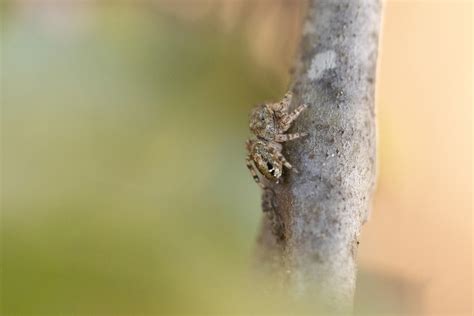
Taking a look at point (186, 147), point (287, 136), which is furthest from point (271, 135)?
point (186, 147)

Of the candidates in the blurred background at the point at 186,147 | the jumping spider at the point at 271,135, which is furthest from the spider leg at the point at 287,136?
the blurred background at the point at 186,147

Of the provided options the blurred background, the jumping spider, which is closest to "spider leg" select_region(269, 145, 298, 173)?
the jumping spider

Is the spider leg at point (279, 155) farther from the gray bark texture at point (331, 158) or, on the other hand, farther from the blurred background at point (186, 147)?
the blurred background at point (186, 147)

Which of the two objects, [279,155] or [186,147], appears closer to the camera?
[279,155]

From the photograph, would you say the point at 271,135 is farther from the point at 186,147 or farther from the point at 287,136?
the point at 186,147

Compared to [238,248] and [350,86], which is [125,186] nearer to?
[238,248]
